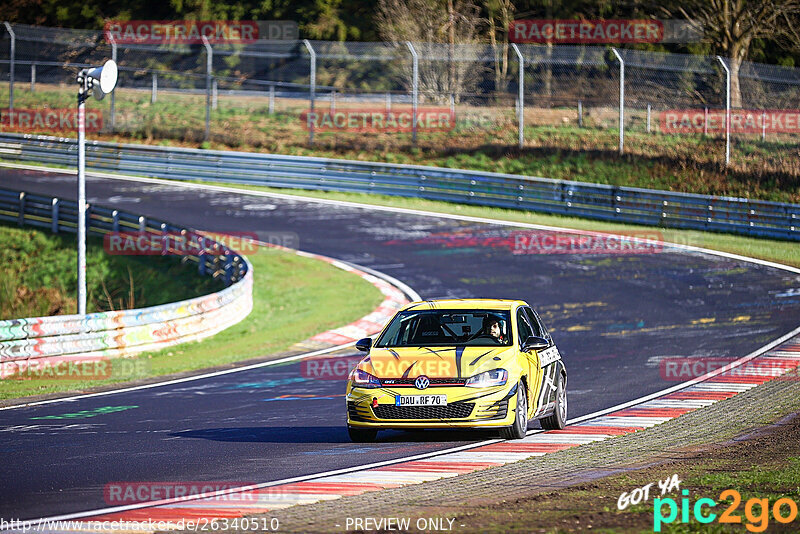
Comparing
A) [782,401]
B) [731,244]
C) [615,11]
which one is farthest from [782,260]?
[615,11]

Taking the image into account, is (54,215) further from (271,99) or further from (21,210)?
(271,99)

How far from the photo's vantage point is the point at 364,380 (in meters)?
10.7

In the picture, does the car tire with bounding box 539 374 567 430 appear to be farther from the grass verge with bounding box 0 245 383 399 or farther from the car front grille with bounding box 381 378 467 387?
the grass verge with bounding box 0 245 383 399

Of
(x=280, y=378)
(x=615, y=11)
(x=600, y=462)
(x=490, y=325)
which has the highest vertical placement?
(x=615, y=11)

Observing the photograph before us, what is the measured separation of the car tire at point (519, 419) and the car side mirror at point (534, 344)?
1.43 feet

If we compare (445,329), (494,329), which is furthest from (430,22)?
(494,329)

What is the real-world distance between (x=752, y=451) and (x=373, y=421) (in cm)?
350

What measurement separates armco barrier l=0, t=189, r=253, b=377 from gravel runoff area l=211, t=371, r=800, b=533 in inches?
373

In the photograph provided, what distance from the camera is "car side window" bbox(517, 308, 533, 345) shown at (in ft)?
37.9

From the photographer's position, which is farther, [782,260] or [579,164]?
[579,164]

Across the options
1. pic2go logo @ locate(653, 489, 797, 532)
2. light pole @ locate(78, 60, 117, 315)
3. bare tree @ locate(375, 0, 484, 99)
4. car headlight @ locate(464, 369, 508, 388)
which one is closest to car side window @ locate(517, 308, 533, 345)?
car headlight @ locate(464, 369, 508, 388)

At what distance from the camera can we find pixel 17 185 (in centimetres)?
3659

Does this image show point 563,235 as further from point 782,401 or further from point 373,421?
point 373,421

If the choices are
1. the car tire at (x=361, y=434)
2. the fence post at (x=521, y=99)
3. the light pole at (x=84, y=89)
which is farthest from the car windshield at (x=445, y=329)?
the fence post at (x=521, y=99)
